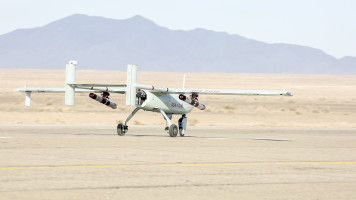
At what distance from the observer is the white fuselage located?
2620 cm

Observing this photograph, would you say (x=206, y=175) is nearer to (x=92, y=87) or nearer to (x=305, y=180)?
(x=305, y=180)

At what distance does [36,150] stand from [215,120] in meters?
25.5

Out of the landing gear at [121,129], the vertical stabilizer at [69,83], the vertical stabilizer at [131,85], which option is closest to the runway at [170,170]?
the vertical stabilizer at [131,85]

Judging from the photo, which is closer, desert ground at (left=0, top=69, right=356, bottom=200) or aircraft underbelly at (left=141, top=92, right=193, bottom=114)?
desert ground at (left=0, top=69, right=356, bottom=200)

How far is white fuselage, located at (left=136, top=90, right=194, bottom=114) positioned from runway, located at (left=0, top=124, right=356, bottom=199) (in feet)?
11.0

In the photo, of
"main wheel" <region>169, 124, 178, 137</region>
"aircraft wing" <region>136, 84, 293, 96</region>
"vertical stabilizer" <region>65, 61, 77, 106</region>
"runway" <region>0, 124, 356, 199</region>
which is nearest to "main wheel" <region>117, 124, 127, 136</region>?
"main wheel" <region>169, 124, 178, 137</region>

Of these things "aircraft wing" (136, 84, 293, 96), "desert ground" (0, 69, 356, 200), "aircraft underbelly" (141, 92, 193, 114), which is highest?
"aircraft wing" (136, 84, 293, 96)

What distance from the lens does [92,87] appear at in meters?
25.9

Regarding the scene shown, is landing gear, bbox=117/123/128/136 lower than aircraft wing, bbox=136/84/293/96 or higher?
lower

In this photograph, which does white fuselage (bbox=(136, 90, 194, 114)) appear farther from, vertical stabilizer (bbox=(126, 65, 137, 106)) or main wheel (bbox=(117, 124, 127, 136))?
vertical stabilizer (bbox=(126, 65, 137, 106))

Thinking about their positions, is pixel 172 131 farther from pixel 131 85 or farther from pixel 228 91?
pixel 131 85

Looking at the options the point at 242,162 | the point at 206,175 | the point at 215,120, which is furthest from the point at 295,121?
the point at 206,175

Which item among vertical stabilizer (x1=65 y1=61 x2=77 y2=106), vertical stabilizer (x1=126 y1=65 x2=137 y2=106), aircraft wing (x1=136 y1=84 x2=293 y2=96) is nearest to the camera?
vertical stabilizer (x1=126 y1=65 x2=137 y2=106)

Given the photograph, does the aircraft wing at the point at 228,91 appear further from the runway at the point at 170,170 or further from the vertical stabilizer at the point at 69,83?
the runway at the point at 170,170
